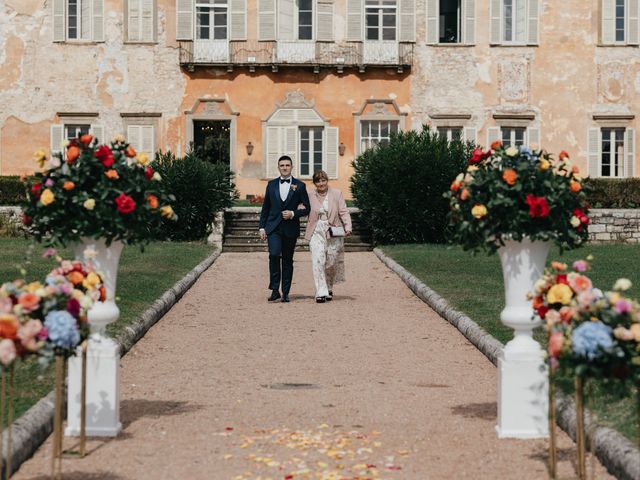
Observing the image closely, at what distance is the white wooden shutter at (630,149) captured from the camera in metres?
29.8

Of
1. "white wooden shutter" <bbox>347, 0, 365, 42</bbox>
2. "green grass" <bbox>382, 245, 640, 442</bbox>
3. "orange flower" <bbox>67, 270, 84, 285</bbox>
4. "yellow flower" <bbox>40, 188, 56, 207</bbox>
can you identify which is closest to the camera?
"orange flower" <bbox>67, 270, 84, 285</bbox>

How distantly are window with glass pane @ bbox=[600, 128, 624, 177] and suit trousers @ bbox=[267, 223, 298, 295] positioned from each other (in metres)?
17.5

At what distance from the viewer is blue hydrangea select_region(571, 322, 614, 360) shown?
190 inches

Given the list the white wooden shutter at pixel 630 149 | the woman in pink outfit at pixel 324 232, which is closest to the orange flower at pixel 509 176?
the woman in pink outfit at pixel 324 232

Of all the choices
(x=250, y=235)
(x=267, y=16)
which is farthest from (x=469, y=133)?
(x=250, y=235)

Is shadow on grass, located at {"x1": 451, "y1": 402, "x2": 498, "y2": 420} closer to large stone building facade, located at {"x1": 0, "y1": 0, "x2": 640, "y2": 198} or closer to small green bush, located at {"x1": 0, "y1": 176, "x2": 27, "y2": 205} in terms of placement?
small green bush, located at {"x1": 0, "y1": 176, "x2": 27, "y2": 205}

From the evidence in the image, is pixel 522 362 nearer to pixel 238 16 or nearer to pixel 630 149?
pixel 238 16

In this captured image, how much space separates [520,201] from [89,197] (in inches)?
92.1

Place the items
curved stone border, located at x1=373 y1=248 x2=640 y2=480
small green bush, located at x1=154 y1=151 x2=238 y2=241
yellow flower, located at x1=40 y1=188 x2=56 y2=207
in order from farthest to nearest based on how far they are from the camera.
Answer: small green bush, located at x1=154 y1=151 x2=238 y2=241, yellow flower, located at x1=40 y1=188 x2=56 y2=207, curved stone border, located at x1=373 y1=248 x2=640 y2=480

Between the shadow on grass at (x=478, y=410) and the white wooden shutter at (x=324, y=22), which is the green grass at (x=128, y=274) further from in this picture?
the white wooden shutter at (x=324, y=22)

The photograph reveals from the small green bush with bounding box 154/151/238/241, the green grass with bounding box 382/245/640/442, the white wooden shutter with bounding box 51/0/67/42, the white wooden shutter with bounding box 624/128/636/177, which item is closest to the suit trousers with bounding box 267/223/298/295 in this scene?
the green grass with bounding box 382/245/640/442

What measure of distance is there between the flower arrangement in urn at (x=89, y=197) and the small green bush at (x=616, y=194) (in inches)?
837

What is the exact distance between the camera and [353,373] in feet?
29.2

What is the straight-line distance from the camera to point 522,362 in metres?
6.61
